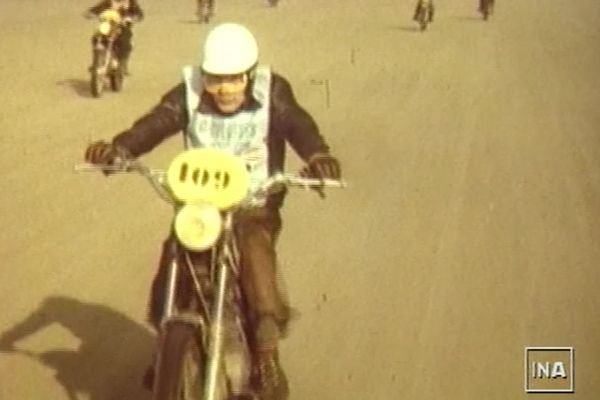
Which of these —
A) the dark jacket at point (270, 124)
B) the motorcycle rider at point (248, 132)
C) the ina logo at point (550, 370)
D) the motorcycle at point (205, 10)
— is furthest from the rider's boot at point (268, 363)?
the motorcycle at point (205, 10)

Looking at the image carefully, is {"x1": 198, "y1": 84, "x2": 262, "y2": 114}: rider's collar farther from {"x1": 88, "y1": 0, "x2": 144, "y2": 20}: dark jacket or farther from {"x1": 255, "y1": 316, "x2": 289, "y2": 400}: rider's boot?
{"x1": 88, "y1": 0, "x2": 144, "y2": 20}: dark jacket

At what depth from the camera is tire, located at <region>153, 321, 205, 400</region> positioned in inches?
44.6

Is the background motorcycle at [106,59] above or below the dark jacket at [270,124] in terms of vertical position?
above

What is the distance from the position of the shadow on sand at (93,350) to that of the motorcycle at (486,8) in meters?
0.49

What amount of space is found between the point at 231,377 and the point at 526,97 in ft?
1.61

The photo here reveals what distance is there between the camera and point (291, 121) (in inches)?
49.9

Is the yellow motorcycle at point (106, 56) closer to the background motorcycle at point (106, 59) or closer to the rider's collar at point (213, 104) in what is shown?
the background motorcycle at point (106, 59)

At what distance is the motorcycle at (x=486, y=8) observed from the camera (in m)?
1.57

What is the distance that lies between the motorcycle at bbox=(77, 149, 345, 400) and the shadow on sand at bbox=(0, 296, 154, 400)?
218mm

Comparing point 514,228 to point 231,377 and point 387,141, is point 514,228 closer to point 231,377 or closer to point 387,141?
point 387,141

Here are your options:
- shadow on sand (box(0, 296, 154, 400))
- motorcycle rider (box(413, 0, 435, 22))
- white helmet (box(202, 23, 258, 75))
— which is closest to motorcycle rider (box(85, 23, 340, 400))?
white helmet (box(202, 23, 258, 75))

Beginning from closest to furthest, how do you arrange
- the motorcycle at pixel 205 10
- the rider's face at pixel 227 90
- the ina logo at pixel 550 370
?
the rider's face at pixel 227 90
the ina logo at pixel 550 370
the motorcycle at pixel 205 10

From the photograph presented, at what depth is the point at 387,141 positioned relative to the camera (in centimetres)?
159

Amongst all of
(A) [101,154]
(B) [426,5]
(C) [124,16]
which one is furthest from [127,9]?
(A) [101,154]
